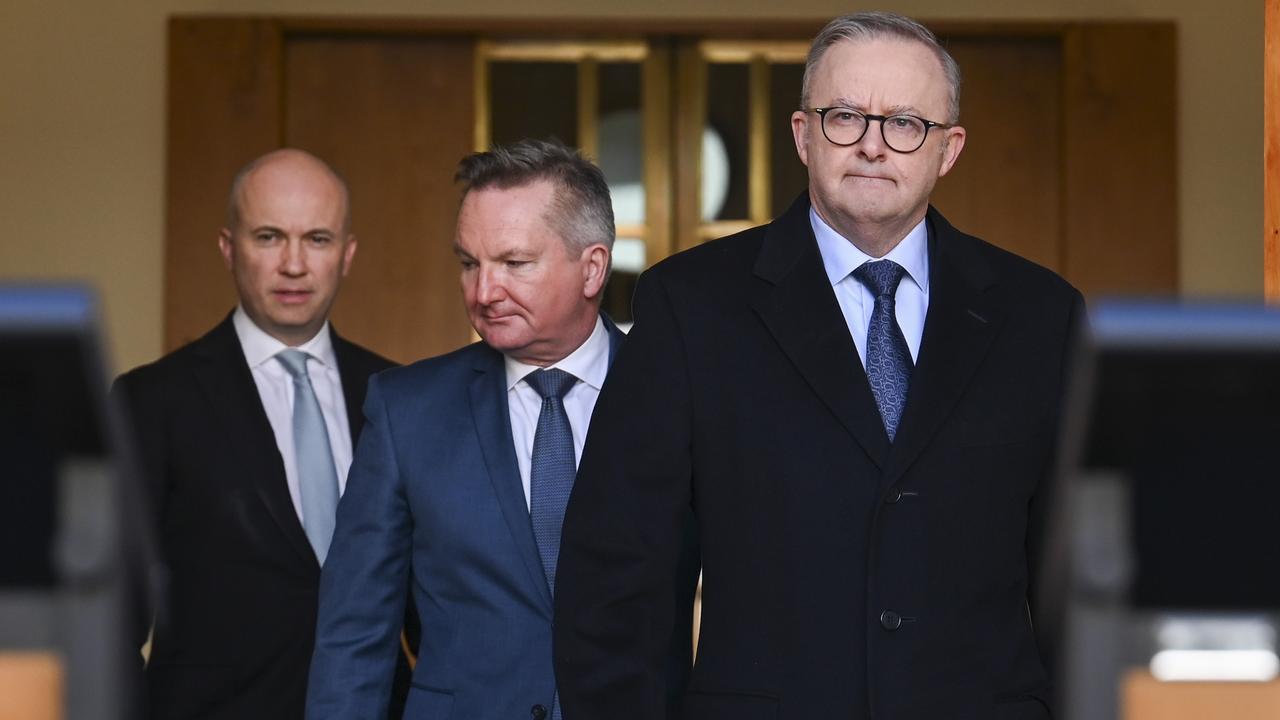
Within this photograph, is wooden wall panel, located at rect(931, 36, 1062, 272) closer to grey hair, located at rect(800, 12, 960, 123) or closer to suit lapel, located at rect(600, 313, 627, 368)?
suit lapel, located at rect(600, 313, 627, 368)

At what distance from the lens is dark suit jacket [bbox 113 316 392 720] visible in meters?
3.01

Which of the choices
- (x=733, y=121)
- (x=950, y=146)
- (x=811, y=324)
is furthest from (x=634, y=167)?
(x=811, y=324)

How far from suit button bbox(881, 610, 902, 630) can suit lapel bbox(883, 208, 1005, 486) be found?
156 mm

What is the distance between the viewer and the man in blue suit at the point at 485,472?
2.54 meters

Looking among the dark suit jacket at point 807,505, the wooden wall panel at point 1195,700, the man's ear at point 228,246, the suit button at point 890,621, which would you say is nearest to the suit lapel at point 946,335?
the dark suit jacket at point 807,505

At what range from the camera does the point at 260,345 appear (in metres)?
3.30

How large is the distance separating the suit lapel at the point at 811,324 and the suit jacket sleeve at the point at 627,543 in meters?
0.14

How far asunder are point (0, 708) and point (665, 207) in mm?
3892

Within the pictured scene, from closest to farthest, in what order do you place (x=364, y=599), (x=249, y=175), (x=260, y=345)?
(x=364, y=599), (x=260, y=345), (x=249, y=175)

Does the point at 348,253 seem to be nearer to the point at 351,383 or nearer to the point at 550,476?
the point at 351,383

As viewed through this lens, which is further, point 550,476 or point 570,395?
point 570,395

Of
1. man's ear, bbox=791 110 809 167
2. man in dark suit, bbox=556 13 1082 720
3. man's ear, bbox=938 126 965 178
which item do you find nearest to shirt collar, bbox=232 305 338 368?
man in dark suit, bbox=556 13 1082 720

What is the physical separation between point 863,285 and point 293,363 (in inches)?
52.5

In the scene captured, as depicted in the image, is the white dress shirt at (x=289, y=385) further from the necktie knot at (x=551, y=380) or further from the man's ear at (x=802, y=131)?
the man's ear at (x=802, y=131)
